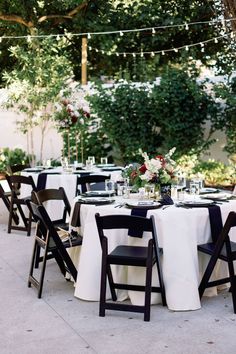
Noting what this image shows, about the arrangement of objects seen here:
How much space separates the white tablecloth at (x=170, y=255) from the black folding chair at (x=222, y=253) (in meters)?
0.08

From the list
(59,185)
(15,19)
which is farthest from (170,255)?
(15,19)

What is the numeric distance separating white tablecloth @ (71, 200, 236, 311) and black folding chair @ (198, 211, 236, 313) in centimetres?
8

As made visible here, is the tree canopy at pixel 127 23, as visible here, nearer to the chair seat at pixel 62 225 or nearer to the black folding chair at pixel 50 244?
the chair seat at pixel 62 225

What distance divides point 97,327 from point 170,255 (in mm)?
828

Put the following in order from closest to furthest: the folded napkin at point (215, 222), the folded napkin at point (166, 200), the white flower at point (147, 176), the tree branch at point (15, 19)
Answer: the folded napkin at point (215, 222), the folded napkin at point (166, 200), the white flower at point (147, 176), the tree branch at point (15, 19)

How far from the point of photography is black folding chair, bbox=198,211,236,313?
A: 4141 millimetres

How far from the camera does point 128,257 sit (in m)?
4.11

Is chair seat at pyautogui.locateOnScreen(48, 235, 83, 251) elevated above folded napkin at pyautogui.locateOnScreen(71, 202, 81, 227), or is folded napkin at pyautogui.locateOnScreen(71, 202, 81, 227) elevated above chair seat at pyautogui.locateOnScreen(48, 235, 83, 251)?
folded napkin at pyautogui.locateOnScreen(71, 202, 81, 227)

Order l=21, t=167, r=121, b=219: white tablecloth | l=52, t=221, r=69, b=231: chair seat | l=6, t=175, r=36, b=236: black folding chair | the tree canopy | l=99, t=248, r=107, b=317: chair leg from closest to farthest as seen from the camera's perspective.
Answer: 1. l=99, t=248, r=107, b=317: chair leg
2. l=52, t=221, r=69, b=231: chair seat
3. l=6, t=175, r=36, b=236: black folding chair
4. l=21, t=167, r=121, b=219: white tablecloth
5. the tree canopy

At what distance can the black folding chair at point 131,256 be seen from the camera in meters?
4.07

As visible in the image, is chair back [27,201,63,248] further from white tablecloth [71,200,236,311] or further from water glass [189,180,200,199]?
water glass [189,180,200,199]

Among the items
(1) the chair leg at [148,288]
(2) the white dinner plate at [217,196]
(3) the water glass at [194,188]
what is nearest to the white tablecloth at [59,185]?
(3) the water glass at [194,188]

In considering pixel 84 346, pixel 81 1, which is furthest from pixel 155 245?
pixel 81 1

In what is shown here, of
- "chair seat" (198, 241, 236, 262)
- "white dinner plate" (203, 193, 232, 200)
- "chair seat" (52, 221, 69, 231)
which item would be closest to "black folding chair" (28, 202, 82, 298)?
"chair seat" (52, 221, 69, 231)
